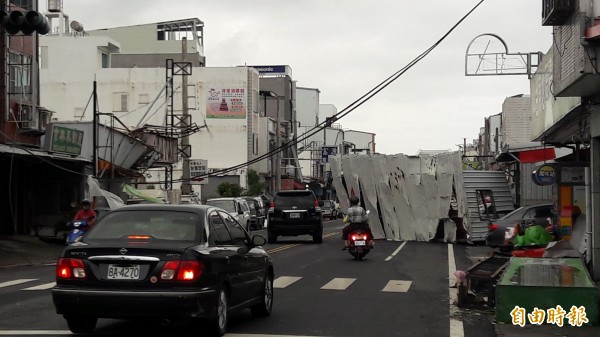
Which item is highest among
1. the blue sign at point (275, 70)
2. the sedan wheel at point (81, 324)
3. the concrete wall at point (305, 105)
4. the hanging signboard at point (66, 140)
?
the blue sign at point (275, 70)

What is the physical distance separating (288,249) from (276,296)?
12.9m

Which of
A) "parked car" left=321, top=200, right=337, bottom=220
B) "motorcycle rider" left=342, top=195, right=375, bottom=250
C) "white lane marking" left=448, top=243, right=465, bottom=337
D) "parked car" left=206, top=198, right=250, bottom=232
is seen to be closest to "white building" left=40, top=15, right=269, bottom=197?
"parked car" left=321, top=200, right=337, bottom=220

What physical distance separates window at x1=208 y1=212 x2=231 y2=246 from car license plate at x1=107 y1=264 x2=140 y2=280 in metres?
1.00

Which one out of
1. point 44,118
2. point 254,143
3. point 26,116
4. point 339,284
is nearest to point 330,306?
point 339,284

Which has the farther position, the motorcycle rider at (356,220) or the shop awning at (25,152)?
the shop awning at (25,152)

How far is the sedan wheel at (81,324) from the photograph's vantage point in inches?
376

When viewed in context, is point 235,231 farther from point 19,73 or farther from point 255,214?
→ point 255,214

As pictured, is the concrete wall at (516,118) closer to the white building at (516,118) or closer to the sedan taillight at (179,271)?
the white building at (516,118)

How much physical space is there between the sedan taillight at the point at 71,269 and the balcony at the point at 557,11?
996 centimetres

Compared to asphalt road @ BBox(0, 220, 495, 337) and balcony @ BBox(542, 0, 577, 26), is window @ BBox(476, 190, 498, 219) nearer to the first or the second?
asphalt road @ BBox(0, 220, 495, 337)

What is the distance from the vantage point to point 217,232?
9.97m

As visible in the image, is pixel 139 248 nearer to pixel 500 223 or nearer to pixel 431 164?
pixel 500 223

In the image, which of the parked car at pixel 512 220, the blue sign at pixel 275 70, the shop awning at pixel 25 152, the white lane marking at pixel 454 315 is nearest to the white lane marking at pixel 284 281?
the white lane marking at pixel 454 315

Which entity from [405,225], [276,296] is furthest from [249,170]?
[276,296]
